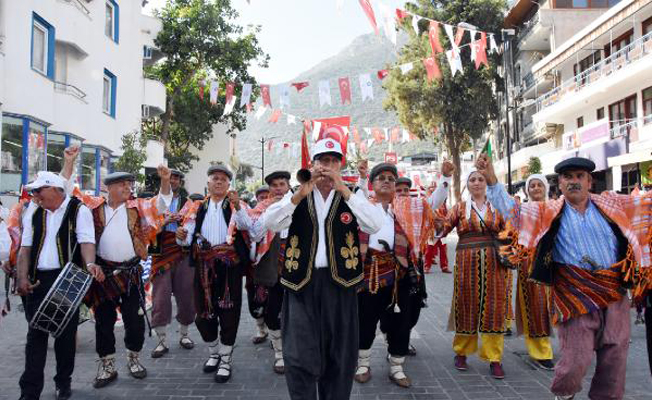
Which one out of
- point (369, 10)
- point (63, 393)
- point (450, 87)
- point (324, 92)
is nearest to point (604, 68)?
point (450, 87)

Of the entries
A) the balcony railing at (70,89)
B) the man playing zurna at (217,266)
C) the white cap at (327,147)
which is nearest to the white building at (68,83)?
the balcony railing at (70,89)

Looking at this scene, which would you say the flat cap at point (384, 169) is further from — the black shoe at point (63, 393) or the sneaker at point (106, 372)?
the black shoe at point (63, 393)

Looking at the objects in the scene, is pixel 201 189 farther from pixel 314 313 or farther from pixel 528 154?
pixel 314 313

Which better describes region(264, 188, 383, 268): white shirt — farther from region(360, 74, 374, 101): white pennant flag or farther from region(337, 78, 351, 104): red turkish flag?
region(337, 78, 351, 104): red turkish flag

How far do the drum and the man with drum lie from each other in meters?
0.07

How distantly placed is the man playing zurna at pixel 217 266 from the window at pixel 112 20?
Answer: 16.5 metres

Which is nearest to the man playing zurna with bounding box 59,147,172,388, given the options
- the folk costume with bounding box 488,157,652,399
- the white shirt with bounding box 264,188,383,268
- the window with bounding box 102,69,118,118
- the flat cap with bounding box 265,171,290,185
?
the flat cap with bounding box 265,171,290,185

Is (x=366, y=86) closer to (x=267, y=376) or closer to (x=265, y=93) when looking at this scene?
(x=265, y=93)

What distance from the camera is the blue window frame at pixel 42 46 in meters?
14.4

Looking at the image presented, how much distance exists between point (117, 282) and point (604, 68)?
78.4 ft

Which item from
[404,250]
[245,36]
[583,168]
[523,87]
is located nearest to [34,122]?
[404,250]

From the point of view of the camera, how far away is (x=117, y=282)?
510 centimetres

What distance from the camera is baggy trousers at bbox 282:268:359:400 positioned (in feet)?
11.7

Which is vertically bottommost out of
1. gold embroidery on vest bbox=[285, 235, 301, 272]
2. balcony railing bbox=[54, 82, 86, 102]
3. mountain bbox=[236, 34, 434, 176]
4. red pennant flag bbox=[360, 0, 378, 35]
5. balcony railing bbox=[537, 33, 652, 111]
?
gold embroidery on vest bbox=[285, 235, 301, 272]
